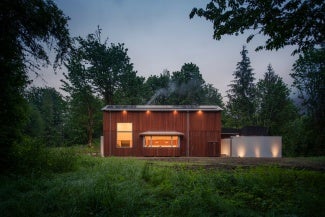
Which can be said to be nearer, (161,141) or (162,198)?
(162,198)

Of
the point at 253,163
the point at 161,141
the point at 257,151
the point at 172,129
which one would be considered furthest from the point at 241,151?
the point at 253,163

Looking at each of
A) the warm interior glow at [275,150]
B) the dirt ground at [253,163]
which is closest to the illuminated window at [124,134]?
the dirt ground at [253,163]

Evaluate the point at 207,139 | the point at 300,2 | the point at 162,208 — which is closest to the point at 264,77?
the point at 207,139

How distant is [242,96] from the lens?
45219 millimetres

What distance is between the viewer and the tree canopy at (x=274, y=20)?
6297 millimetres

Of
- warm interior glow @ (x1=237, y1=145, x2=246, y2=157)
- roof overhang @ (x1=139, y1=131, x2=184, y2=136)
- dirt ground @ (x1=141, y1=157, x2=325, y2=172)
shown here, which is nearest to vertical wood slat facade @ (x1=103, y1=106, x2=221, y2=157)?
roof overhang @ (x1=139, y1=131, x2=184, y2=136)

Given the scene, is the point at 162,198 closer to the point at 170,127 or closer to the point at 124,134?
the point at 170,127

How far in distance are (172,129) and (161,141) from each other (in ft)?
5.63

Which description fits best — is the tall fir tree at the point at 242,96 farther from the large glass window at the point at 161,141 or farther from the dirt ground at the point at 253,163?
the dirt ground at the point at 253,163

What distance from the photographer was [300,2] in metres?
6.32

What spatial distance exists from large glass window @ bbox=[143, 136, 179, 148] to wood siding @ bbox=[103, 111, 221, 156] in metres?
0.42

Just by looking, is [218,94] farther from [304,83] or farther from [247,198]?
[247,198]

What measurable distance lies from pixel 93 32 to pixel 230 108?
28.4 m

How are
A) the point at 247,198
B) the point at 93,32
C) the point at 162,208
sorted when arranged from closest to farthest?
the point at 162,208 → the point at 247,198 → the point at 93,32
